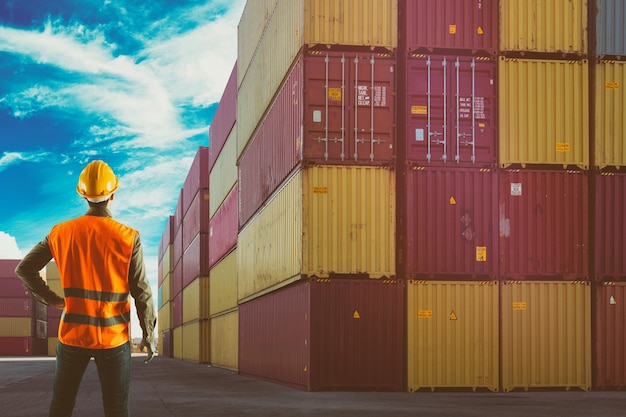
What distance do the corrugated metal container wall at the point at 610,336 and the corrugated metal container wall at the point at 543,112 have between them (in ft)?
8.46

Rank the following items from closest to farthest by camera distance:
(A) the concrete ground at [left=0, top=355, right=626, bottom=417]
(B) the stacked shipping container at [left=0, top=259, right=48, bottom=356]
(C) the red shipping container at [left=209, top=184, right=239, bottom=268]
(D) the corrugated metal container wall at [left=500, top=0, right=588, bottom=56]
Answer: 1. (A) the concrete ground at [left=0, top=355, right=626, bottom=417]
2. (D) the corrugated metal container wall at [left=500, top=0, right=588, bottom=56]
3. (C) the red shipping container at [left=209, top=184, right=239, bottom=268]
4. (B) the stacked shipping container at [left=0, top=259, right=48, bottom=356]

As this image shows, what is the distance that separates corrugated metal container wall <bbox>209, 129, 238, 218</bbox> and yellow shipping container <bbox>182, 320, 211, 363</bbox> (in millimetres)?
6329

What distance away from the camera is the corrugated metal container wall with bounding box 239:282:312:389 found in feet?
53.2

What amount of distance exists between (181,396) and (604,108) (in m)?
10.1

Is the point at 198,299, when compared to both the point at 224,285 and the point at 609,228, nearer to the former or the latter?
the point at 224,285

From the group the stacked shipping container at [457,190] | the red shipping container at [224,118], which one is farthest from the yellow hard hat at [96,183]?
the red shipping container at [224,118]

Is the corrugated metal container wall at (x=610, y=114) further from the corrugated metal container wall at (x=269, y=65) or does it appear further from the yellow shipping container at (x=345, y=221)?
the corrugated metal container wall at (x=269, y=65)

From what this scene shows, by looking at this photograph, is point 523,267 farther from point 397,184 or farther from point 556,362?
point 397,184

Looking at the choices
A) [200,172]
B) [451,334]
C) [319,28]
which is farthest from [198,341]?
[319,28]

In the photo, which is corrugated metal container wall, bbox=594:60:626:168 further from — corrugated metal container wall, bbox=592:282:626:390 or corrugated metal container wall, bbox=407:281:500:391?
corrugated metal container wall, bbox=407:281:500:391

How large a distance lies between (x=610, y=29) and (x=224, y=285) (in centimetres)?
1855

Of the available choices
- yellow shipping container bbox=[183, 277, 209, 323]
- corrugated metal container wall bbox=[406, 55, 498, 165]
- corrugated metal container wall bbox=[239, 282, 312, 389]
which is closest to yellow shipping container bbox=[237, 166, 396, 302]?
corrugated metal container wall bbox=[239, 282, 312, 389]

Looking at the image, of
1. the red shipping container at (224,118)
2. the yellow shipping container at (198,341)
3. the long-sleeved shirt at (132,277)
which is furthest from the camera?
the yellow shipping container at (198,341)

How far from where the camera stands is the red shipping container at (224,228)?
2928 cm
